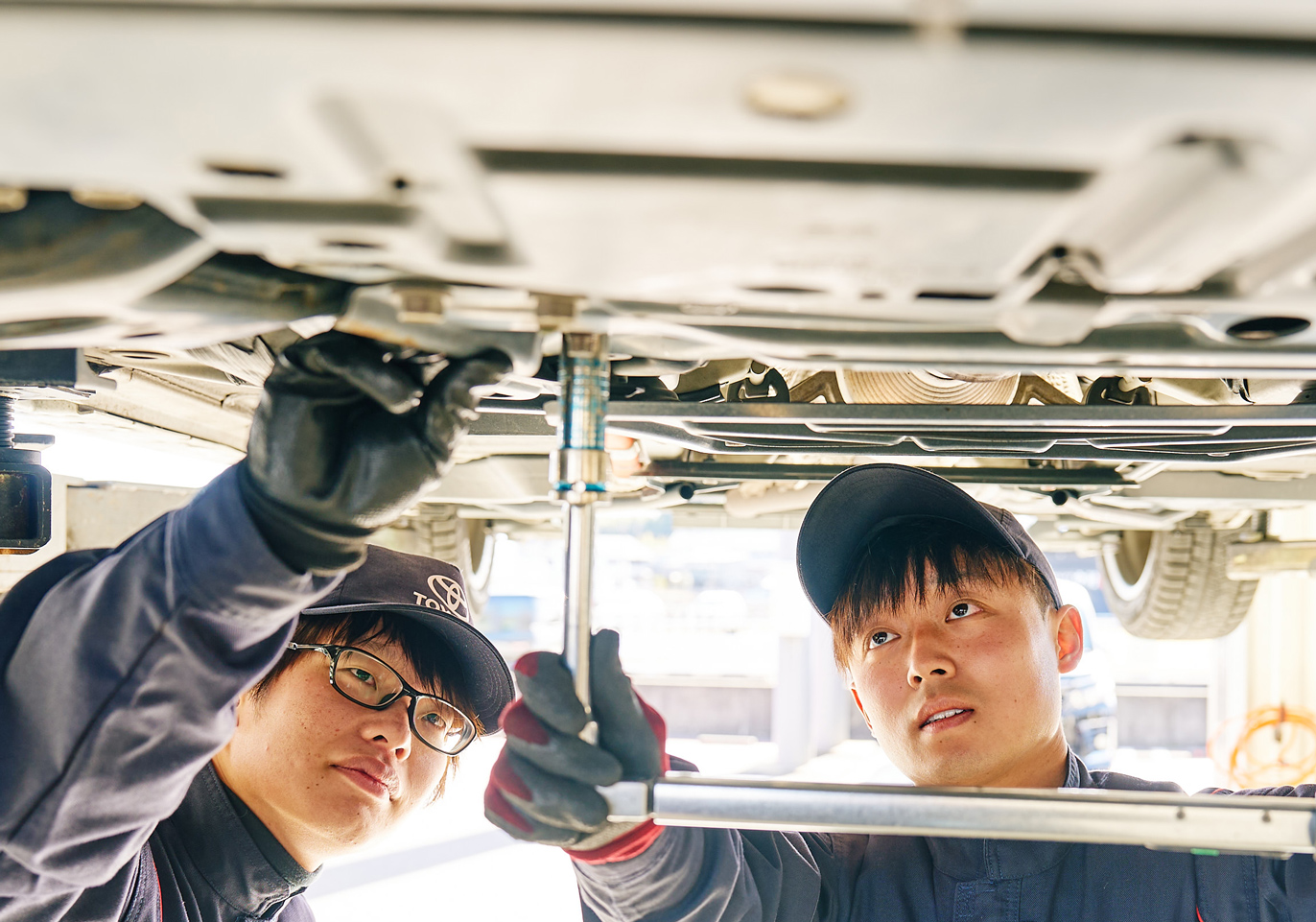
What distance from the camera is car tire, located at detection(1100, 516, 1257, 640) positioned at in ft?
8.51

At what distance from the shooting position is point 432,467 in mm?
811

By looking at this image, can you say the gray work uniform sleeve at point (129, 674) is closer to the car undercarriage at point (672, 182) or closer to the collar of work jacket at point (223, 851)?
the car undercarriage at point (672, 182)

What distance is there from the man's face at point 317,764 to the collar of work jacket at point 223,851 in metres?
0.02

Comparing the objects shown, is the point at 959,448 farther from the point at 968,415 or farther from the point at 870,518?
the point at 968,415

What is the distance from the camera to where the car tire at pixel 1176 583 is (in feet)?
8.51

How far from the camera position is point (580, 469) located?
2.62 ft

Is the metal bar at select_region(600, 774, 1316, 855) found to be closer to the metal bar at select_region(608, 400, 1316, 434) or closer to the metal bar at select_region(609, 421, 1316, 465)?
the metal bar at select_region(608, 400, 1316, 434)

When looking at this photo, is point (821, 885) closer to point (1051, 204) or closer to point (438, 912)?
point (1051, 204)

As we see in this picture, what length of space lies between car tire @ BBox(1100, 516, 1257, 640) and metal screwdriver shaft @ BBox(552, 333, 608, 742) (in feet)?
7.17

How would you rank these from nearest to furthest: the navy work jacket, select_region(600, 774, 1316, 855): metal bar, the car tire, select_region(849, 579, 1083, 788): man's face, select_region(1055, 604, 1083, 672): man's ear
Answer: select_region(600, 774, 1316, 855): metal bar, the navy work jacket, select_region(849, 579, 1083, 788): man's face, select_region(1055, 604, 1083, 672): man's ear, the car tire

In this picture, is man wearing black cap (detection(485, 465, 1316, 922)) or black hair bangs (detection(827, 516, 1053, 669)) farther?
black hair bangs (detection(827, 516, 1053, 669))

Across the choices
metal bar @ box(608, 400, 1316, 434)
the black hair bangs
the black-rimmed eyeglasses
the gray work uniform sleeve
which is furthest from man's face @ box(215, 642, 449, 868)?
the black hair bangs

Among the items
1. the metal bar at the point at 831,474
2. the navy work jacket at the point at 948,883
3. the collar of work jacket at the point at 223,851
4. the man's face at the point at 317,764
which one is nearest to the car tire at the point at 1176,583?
the metal bar at the point at 831,474

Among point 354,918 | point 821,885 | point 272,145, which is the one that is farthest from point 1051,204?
point 354,918
